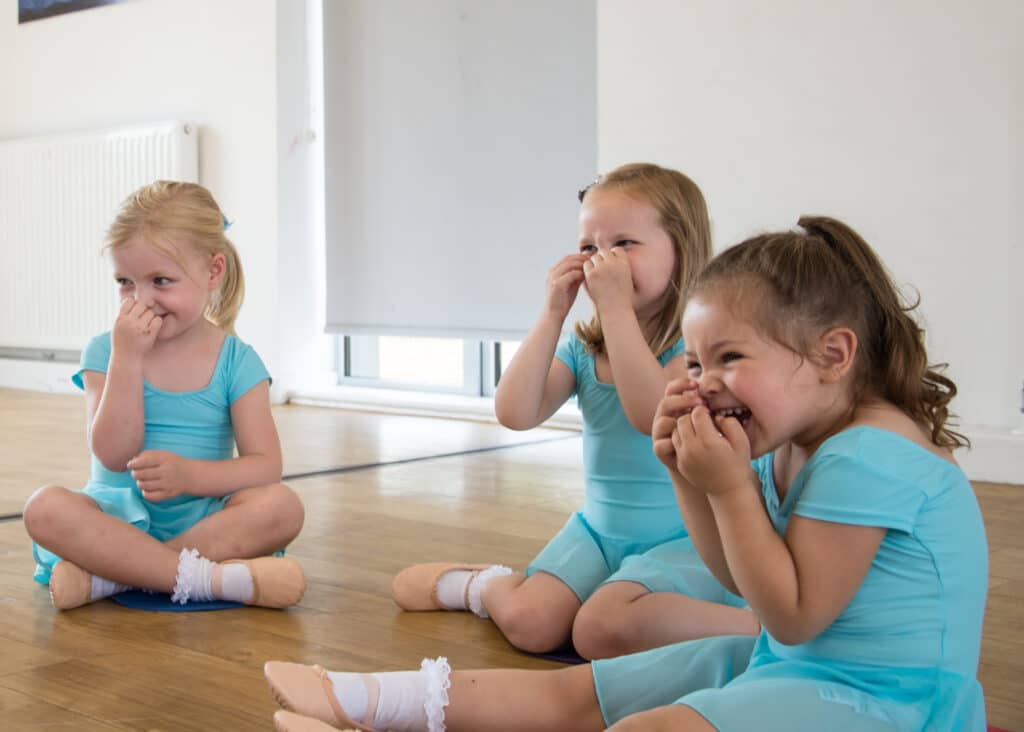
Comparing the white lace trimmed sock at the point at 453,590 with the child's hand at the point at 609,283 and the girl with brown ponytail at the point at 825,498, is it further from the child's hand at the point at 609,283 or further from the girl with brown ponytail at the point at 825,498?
the girl with brown ponytail at the point at 825,498

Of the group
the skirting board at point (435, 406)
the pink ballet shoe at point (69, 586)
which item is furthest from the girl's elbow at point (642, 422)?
the skirting board at point (435, 406)

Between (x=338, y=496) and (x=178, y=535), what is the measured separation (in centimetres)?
80

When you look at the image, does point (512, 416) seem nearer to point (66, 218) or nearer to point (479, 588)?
point (479, 588)

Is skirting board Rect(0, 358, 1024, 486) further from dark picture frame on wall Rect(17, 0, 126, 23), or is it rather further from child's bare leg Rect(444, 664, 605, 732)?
child's bare leg Rect(444, 664, 605, 732)

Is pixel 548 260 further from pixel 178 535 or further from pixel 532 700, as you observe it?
pixel 532 700

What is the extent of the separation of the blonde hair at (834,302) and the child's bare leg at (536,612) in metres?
0.56

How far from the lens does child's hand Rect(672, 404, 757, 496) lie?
88 cm

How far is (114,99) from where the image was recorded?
472 centimetres

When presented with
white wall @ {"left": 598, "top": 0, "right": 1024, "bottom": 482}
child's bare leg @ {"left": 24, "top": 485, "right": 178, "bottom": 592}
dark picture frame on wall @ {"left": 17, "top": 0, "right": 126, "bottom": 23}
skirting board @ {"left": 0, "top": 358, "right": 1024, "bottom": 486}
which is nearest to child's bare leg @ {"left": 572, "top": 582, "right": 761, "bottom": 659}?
child's bare leg @ {"left": 24, "top": 485, "right": 178, "bottom": 592}

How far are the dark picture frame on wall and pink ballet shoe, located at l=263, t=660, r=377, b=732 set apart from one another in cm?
426

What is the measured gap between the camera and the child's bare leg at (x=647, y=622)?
1330 millimetres

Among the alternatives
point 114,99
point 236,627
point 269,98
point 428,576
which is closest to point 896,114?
point 428,576

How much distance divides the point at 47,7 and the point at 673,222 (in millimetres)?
4252

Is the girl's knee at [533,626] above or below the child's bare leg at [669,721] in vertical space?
below
